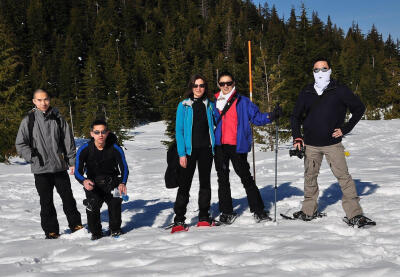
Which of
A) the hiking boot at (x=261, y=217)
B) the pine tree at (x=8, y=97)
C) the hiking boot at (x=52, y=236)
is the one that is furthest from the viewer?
the pine tree at (x=8, y=97)

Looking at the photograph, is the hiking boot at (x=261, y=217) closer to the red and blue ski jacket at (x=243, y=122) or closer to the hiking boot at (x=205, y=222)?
the hiking boot at (x=205, y=222)

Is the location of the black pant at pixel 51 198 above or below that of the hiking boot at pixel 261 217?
above

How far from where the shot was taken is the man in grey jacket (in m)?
5.08

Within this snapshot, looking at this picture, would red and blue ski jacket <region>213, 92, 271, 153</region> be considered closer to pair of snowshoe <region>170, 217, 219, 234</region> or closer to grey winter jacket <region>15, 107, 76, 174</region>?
pair of snowshoe <region>170, 217, 219, 234</region>

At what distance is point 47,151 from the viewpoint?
5156 millimetres

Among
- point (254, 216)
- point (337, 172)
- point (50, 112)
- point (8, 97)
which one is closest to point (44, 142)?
point (50, 112)

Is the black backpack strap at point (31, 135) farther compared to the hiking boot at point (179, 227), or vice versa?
the black backpack strap at point (31, 135)

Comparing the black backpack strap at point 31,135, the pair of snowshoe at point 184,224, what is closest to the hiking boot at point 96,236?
the pair of snowshoe at point 184,224

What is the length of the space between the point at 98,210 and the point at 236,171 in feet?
7.05

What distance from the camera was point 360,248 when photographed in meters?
3.65

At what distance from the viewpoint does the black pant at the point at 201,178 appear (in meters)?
5.07

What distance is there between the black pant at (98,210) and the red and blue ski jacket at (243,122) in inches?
71.8

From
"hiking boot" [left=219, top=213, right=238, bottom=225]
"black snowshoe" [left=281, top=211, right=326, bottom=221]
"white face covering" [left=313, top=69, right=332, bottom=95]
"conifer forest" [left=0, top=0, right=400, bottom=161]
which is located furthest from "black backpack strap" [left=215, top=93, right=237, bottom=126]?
"conifer forest" [left=0, top=0, right=400, bottom=161]

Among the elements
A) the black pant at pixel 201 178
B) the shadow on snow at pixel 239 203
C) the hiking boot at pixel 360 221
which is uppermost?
the black pant at pixel 201 178
